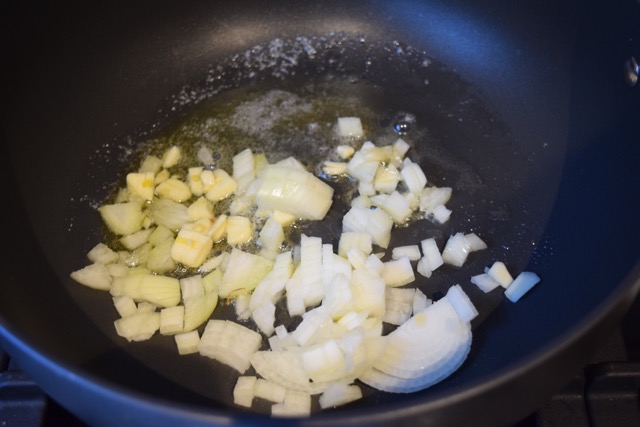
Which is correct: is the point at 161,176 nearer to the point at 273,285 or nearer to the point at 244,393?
the point at 273,285

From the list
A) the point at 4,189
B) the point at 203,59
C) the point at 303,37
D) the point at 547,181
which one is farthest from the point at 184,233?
the point at 547,181

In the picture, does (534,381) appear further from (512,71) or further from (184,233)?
(512,71)

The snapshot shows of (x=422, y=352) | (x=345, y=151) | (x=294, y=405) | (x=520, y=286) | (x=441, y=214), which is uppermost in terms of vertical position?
(x=345, y=151)

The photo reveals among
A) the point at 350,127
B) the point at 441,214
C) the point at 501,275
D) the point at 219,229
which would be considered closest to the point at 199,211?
the point at 219,229

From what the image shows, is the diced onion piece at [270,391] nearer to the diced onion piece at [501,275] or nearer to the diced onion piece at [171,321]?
the diced onion piece at [171,321]

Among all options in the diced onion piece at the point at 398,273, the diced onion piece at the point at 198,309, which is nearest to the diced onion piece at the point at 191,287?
the diced onion piece at the point at 198,309
